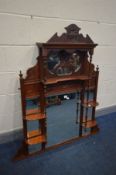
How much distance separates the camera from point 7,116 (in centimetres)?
194

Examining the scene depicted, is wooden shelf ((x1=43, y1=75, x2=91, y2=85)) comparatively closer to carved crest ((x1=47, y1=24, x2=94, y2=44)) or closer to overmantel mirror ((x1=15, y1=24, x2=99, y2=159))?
overmantel mirror ((x1=15, y1=24, x2=99, y2=159))

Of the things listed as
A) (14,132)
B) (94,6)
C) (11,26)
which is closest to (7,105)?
(14,132)

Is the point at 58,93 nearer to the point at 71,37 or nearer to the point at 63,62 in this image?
the point at 63,62

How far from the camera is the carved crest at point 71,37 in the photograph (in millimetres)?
1751

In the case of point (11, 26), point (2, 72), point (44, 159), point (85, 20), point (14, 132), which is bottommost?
point (44, 159)

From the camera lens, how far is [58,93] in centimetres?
191

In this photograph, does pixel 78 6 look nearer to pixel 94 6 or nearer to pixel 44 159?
pixel 94 6

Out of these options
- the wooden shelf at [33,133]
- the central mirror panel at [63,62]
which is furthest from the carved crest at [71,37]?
the wooden shelf at [33,133]

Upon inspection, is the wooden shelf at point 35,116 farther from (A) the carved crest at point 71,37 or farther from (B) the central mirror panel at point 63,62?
(A) the carved crest at point 71,37

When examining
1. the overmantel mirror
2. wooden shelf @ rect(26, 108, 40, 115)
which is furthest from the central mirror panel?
wooden shelf @ rect(26, 108, 40, 115)

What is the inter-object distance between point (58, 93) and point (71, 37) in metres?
0.62

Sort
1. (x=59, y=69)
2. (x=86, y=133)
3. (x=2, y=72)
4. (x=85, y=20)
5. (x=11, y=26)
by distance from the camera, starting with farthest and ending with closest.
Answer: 1. (x=86, y=133)
2. (x=85, y=20)
3. (x=59, y=69)
4. (x=2, y=72)
5. (x=11, y=26)

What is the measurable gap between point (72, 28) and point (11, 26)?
0.63 meters

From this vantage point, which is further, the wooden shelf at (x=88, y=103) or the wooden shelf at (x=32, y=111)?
the wooden shelf at (x=88, y=103)
